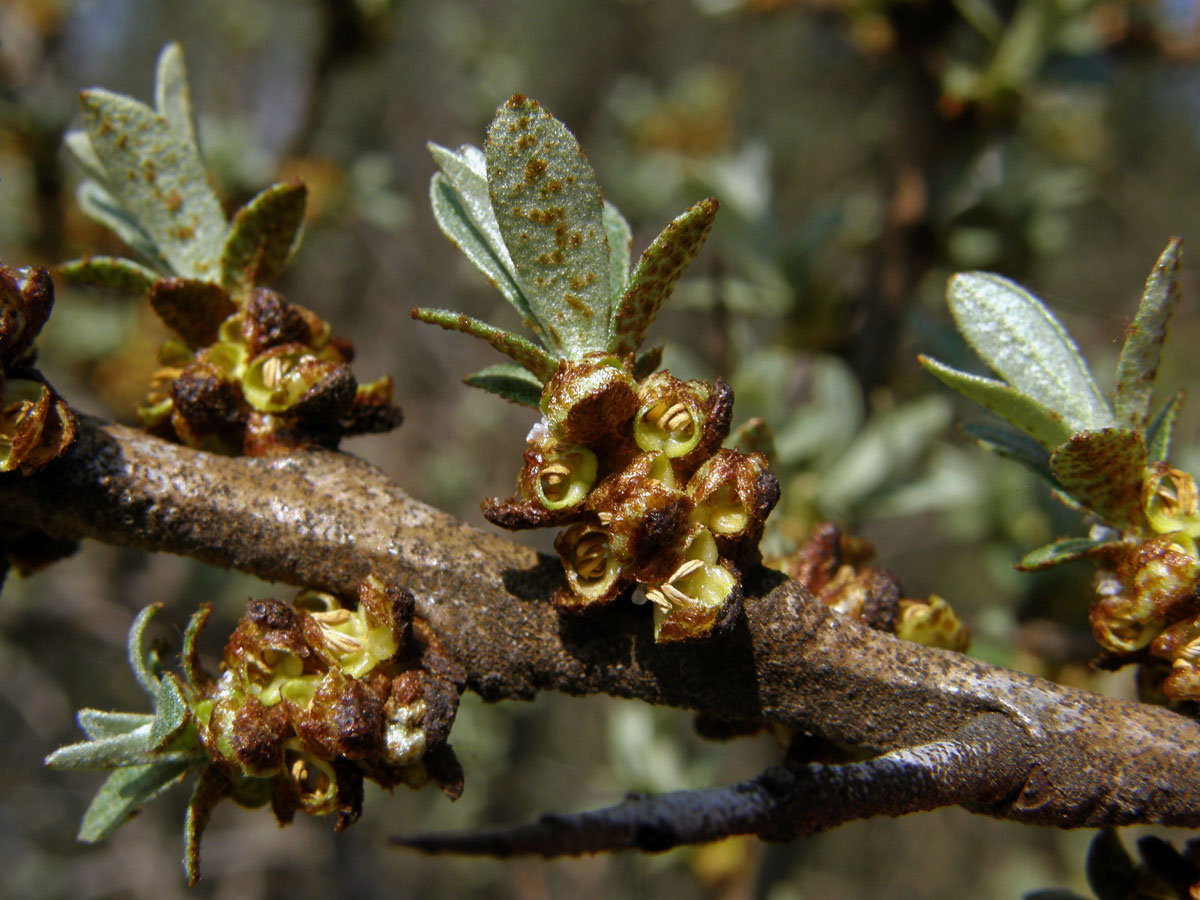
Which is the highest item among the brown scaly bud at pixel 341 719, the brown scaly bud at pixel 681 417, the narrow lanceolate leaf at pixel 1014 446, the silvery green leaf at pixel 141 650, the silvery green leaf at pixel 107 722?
the narrow lanceolate leaf at pixel 1014 446

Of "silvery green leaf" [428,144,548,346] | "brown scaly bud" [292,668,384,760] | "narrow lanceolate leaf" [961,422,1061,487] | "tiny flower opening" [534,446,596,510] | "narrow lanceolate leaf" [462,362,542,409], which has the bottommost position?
"brown scaly bud" [292,668,384,760]

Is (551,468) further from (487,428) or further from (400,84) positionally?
(400,84)

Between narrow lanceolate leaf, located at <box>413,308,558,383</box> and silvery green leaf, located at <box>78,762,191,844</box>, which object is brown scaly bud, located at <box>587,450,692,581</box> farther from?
silvery green leaf, located at <box>78,762,191,844</box>

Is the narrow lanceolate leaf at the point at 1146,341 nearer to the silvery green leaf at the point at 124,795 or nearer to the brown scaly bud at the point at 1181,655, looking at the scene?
the brown scaly bud at the point at 1181,655

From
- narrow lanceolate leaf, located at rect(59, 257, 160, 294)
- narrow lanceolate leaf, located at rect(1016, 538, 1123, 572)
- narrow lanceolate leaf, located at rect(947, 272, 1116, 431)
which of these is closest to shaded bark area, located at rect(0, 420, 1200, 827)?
narrow lanceolate leaf, located at rect(1016, 538, 1123, 572)

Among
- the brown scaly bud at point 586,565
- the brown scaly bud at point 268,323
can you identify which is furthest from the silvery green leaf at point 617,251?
the brown scaly bud at point 268,323
